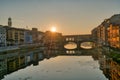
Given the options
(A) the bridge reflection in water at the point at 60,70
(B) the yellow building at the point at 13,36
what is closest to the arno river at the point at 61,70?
(A) the bridge reflection in water at the point at 60,70

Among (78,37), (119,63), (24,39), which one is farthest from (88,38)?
(119,63)

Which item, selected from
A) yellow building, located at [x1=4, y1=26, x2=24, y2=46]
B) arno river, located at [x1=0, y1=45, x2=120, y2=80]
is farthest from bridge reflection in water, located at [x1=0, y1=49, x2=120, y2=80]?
yellow building, located at [x1=4, y1=26, x2=24, y2=46]

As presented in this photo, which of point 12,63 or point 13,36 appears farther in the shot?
point 13,36

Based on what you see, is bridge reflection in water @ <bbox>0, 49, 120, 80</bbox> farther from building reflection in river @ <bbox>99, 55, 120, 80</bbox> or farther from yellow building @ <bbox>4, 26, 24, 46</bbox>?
yellow building @ <bbox>4, 26, 24, 46</bbox>

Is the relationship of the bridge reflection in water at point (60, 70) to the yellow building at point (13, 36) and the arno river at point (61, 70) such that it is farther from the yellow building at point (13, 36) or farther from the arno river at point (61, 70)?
the yellow building at point (13, 36)

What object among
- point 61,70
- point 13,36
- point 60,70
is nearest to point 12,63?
point 60,70

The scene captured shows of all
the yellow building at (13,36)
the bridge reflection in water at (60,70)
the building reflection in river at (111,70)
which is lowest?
the bridge reflection in water at (60,70)

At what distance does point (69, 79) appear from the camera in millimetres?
43500

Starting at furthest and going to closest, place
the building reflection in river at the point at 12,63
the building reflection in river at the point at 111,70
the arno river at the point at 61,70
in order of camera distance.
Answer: the building reflection in river at the point at 12,63 → the arno river at the point at 61,70 → the building reflection in river at the point at 111,70

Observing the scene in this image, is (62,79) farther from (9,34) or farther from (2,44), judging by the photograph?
(9,34)

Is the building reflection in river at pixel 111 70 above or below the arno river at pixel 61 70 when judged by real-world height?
above

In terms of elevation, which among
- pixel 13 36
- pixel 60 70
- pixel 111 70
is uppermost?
pixel 13 36

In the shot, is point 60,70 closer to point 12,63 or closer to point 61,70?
point 61,70

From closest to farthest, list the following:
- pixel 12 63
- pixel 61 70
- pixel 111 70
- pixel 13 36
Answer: pixel 111 70 < pixel 61 70 < pixel 12 63 < pixel 13 36
